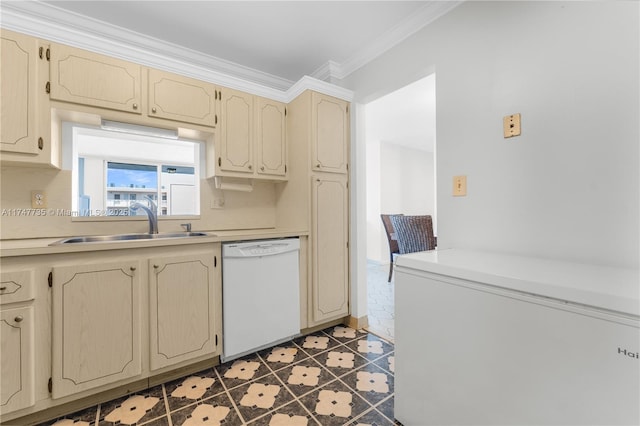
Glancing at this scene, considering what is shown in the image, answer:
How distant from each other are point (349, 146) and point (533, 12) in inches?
56.0

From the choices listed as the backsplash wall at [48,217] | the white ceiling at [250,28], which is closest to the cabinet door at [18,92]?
the white ceiling at [250,28]

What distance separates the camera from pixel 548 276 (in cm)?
94

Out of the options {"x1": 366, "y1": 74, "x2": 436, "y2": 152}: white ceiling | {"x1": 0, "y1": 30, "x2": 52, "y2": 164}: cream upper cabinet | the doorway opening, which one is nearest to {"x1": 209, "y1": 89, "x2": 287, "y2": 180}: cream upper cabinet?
{"x1": 0, "y1": 30, "x2": 52, "y2": 164}: cream upper cabinet

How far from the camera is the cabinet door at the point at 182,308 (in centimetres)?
154

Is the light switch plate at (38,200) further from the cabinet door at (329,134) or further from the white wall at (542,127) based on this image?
the white wall at (542,127)

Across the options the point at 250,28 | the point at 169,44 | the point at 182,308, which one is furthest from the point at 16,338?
the point at 250,28

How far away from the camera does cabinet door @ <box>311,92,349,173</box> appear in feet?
7.22

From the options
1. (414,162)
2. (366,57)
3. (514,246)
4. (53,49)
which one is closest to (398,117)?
(366,57)

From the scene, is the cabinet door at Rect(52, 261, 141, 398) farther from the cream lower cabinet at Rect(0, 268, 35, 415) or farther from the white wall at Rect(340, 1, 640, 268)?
the white wall at Rect(340, 1, 640, 268)

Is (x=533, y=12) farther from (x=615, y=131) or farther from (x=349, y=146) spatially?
(x=349, y=146)

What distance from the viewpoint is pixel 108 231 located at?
192 centimetres

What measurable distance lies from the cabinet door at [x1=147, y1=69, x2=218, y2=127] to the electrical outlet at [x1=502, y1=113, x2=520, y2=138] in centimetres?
194

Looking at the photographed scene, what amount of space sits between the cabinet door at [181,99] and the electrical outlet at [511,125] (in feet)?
6.38

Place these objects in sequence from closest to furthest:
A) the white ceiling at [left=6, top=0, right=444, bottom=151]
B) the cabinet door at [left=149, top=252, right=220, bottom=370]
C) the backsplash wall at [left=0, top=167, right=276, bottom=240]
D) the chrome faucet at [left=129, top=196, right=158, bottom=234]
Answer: the cabinet door at [left=149, top=252, right=220, bottom=370]
the backsplash wall at [left=0, top=167, right=276, bottom=240]
the white ceiling at [left=6, top=0, right=444, bottom=151]
the chrome faucet at [left=129, top=196, right=158, bottom=234]
